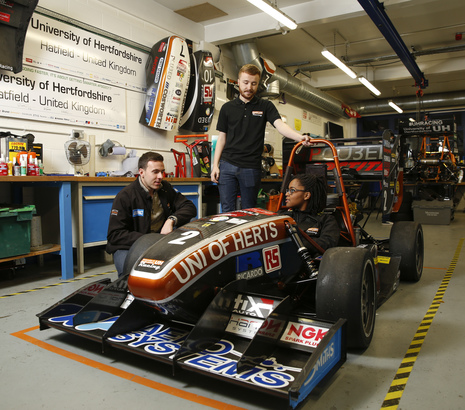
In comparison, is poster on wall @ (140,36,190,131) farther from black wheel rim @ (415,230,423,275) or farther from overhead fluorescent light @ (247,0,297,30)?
black wheel rim @ (415,230,423,275)

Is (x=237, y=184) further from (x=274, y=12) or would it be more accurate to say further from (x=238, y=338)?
(x=274, y=12)

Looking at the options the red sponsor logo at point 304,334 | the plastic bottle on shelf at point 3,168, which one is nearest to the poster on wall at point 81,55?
the plastic bottle on shelf at point 3,168

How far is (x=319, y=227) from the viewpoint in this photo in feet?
9.02

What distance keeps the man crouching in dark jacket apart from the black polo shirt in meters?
0.57

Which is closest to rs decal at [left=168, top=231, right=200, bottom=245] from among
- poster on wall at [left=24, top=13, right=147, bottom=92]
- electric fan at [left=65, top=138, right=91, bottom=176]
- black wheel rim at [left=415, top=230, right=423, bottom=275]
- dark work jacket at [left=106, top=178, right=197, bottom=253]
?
dark work jacket at [left=106, top=178, right=197, bottom=253]

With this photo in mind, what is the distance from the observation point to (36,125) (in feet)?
15.3

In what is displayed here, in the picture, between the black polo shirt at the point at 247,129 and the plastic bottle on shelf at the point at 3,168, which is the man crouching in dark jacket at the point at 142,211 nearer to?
the black polo shirt at the point at 247,129

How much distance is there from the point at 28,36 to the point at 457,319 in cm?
471

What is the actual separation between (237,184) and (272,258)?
125 cm

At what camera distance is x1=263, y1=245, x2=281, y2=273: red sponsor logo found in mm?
2324

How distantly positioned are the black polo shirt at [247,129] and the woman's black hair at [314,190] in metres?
0.70

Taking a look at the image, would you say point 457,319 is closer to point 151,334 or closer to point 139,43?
point 151,334

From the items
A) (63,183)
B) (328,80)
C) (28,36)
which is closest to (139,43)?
(28,36)

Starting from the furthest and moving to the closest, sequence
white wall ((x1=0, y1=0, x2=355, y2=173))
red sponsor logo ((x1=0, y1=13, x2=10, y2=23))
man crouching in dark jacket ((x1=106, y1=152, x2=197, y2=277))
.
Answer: white wall ((x1=0, y1=0, x2=355, y2=173))
red sponsor logo ((x1=0, y1=13, x2=10, y2=23))
man crouching in dark jacket ((x1=106, y1=152, x2=197, y2=277))
